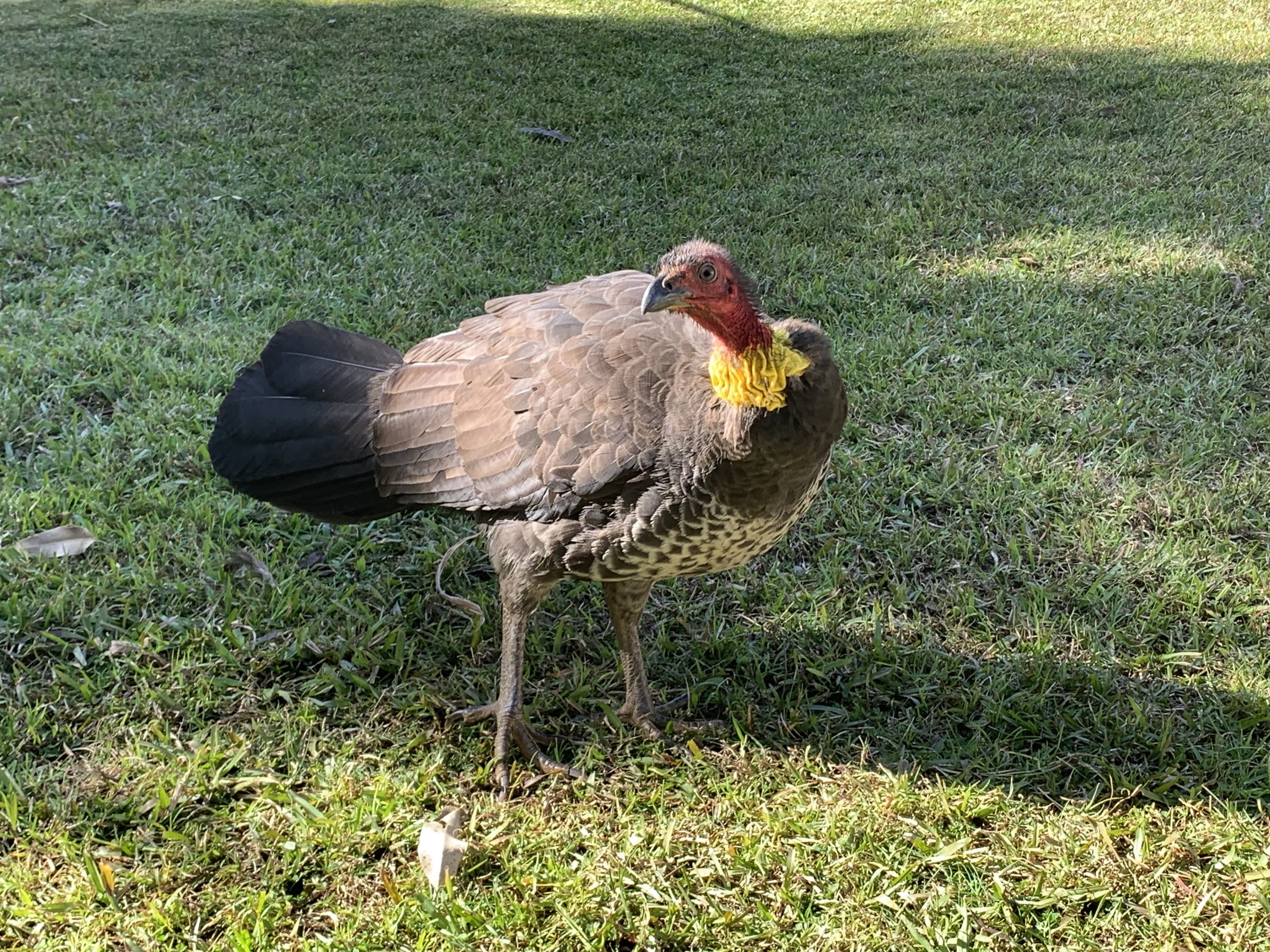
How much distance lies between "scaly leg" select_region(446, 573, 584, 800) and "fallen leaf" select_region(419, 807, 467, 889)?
0.87ft

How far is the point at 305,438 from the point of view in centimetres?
288

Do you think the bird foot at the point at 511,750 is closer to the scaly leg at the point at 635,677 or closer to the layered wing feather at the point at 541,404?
the scaly leg at the point at 635,677

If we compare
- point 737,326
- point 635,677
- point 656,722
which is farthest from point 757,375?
point 656,722

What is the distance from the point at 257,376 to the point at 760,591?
1.81 metres

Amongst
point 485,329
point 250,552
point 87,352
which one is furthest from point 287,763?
point 87,352

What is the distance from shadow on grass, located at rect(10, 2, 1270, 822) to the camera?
9.84 feet

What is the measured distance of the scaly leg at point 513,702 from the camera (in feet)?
9.04

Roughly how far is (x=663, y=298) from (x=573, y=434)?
44cm

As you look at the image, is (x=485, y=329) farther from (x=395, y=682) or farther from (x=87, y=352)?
(x=87, y=352)

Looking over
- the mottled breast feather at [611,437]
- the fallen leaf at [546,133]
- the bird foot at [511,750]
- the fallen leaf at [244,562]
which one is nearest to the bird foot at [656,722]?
the bird foot at [511,750]

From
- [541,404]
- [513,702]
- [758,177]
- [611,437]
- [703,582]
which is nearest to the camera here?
[611,437]

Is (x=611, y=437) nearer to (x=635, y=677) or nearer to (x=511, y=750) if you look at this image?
(x=635, y=677)

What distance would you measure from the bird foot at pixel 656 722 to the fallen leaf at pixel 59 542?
196 centimetres

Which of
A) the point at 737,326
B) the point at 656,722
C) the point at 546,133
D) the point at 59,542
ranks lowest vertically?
the point at 656,722
